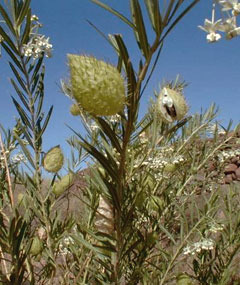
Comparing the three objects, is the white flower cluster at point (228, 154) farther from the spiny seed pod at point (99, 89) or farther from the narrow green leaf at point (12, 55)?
the spiny seed pod at point (99, 89)

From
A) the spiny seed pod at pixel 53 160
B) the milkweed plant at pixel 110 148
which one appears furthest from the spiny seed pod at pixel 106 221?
the spiny seed pod at pixel 53 160

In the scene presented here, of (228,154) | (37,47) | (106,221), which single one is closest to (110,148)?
(106,221)

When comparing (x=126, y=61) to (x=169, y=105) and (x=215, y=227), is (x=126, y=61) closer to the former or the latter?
(x=169, y=105)

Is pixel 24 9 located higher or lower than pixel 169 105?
higher

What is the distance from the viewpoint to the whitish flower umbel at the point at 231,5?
393 millimetres

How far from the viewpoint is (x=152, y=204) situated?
3.00 feet

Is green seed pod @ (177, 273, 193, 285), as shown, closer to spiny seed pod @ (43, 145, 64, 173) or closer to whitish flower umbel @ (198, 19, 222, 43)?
spiny seed pod @ (43, 145, 64, 173)

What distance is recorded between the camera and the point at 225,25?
398mm

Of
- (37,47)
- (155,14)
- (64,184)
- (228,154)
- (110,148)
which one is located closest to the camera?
(155,14)

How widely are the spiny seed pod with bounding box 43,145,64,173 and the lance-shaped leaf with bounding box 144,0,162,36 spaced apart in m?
0.49

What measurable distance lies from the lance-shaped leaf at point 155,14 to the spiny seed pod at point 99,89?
7cm

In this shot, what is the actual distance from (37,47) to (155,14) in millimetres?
477

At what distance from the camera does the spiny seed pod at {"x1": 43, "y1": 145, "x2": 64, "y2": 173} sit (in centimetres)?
79

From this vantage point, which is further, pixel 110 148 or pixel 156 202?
pixel 156 202
